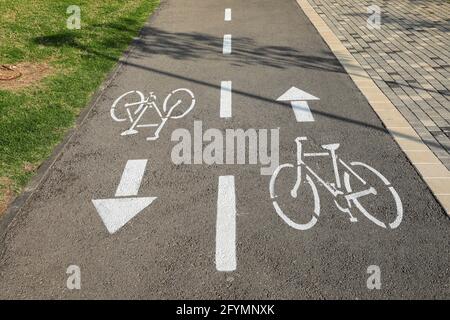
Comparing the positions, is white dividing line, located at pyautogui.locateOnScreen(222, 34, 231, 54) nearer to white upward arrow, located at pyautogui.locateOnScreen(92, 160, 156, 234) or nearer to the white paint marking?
white upward arrow, located at pyautogui.locateOnScreen(92, 160, 156, 234)

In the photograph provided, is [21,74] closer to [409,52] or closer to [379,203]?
[379,203]

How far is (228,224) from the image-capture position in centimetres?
507

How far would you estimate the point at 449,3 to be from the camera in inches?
603

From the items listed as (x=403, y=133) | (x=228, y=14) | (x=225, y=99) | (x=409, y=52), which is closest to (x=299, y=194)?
(x=403, y=133)

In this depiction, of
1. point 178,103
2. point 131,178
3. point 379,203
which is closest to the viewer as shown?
point 379,203

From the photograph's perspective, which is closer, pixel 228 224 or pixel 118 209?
pixel 228 224

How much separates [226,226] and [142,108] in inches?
160

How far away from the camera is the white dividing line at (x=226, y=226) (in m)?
4.52

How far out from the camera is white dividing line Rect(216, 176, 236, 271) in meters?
4.52

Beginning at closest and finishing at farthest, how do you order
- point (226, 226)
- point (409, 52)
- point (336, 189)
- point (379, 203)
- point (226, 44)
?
point (226, 226)
point (379, 203)
point (336, 189)
point (409, 52)
point (226, 44)

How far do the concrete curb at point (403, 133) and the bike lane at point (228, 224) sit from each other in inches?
5.7
